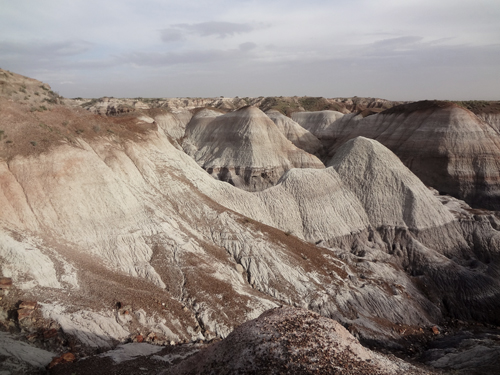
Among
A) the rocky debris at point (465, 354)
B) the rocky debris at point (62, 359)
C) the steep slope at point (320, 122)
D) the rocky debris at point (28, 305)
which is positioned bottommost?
the rocky debris at point (465, 354)

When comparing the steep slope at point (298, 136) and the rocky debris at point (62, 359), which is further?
the steep slope at point (298, 136)

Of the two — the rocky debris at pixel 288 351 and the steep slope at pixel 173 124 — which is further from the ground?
the steep slope at pixel 173 124

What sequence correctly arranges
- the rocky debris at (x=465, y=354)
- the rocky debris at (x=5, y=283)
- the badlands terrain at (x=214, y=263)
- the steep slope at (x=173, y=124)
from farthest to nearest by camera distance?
1. the steep slope at (x=173, y=124)
2. the rocky debris at (x=465, y=354)
3. the rocky debris at (x=5, y=283)
4. the badlands terrain at (x=214, y=263)

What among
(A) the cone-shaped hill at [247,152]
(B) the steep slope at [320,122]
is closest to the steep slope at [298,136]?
(B) the steep slope at [320,122]

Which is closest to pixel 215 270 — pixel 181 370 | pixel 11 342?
pixel 181 370

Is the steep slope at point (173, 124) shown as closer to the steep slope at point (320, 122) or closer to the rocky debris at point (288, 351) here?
the steep slope at point (320, 122)

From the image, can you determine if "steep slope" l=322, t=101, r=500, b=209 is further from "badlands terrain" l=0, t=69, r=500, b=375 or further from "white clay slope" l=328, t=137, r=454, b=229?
"white clay slope" l=328, t=137, r=454, b=229
